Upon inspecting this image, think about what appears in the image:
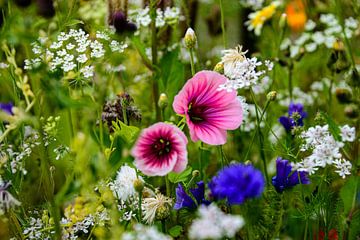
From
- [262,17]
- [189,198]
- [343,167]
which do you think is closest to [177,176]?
[189,198]

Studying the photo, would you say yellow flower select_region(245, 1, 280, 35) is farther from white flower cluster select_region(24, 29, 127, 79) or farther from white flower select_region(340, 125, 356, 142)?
white flower select_region(340, 125, 356, 142)

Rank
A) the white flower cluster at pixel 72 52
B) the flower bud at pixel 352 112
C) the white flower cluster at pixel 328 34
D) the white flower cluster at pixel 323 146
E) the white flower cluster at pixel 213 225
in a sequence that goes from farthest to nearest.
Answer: the white flower cluster at pixel 328 34 → the flower bud at pixel 352 112 → the white flower cluster at pixel 72 52 → the white flower cluster at pixel 323 146 → the white flower cluster at pixel 213 225

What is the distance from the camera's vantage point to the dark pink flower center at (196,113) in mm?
585

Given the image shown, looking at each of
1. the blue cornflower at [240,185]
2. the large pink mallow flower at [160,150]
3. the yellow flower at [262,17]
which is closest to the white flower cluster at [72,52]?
the large pink mallow flower at [160,150]

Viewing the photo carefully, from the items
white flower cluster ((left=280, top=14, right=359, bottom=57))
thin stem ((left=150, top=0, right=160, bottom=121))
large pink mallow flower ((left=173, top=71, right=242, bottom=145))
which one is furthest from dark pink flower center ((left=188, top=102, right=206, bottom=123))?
white flower cluster ((left=280, top=14, right=359, bottom=57))

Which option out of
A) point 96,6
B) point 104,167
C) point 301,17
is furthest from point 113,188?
point 301,17

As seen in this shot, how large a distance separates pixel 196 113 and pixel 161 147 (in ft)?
0.20

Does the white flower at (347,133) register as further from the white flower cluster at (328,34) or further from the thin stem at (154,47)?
the white flower cluster at (328,34)

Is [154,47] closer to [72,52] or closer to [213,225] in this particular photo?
[72,52]

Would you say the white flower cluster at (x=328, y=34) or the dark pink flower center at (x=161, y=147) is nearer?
the dark pink flower center at (x=161, y=147)

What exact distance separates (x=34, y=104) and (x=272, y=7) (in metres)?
0.53

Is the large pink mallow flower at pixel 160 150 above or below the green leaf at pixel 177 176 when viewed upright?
above

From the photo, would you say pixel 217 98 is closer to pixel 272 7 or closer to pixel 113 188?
pixel 113 188

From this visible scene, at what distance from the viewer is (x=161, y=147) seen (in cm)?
54
